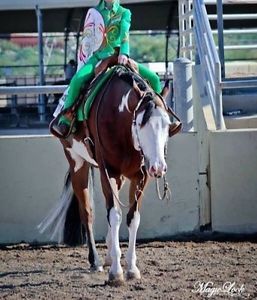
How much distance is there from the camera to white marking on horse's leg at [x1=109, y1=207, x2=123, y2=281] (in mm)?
6988

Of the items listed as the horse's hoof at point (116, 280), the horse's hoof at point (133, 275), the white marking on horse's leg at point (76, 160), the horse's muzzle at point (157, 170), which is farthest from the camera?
the white marking on horse's leg at point (76, 160)

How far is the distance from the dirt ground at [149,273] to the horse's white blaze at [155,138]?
38.8 inches

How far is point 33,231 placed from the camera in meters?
9.25

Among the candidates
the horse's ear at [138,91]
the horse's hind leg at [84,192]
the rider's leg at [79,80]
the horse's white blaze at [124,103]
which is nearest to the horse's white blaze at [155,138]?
the horse's ear at [138,91]

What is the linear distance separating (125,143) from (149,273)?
117 cm

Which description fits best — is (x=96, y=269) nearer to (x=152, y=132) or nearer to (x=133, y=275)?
(x=133, y=275)

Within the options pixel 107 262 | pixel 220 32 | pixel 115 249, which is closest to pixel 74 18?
pixel 220 32

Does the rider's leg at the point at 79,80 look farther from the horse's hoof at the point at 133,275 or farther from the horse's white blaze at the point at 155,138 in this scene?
the horse's hoof at the point at 133,275

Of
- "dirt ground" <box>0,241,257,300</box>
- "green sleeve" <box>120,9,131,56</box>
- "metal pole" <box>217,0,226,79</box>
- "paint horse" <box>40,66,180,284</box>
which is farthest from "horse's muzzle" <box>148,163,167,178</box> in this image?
"metal pole" <box>217,0,226,79</box>

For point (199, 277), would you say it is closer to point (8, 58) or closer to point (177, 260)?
point (177, 260)

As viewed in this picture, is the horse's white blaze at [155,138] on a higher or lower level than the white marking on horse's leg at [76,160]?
higher

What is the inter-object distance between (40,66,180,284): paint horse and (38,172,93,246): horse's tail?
681mm

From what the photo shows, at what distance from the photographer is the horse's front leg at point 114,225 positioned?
699cm

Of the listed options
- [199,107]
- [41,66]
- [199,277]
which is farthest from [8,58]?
[199,277]
